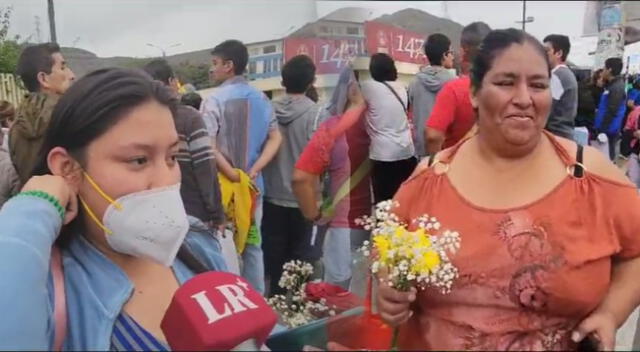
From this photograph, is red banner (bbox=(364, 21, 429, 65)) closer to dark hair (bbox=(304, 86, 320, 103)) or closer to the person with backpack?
the person with backpack

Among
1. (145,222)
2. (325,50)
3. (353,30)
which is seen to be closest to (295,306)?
(145,222)

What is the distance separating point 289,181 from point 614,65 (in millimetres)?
3812

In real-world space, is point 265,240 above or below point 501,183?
below

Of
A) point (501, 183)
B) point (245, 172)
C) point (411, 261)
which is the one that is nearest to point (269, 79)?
point (245, 172)

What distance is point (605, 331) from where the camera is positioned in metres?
1.62

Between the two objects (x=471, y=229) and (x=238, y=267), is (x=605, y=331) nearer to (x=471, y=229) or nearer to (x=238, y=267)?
(x=471, y=229)

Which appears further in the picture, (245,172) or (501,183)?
(245,172)

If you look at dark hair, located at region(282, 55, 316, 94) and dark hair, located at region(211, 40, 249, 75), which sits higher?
dark hair, located at region(211, 40, 249, 75)

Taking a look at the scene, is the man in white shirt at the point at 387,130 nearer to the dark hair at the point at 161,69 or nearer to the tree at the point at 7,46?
the dark hair at the point at 161,69

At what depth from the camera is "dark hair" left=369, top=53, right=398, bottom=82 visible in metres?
4.16

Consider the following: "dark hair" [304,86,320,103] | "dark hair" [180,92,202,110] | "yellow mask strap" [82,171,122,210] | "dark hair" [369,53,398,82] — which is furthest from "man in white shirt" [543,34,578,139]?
"yellow mask strap" [82,171,122,210]

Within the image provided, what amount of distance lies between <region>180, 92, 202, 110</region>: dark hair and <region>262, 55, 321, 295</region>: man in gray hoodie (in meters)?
0.52

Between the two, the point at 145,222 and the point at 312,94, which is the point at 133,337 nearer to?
the point at 145,222

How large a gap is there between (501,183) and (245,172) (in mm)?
1871
